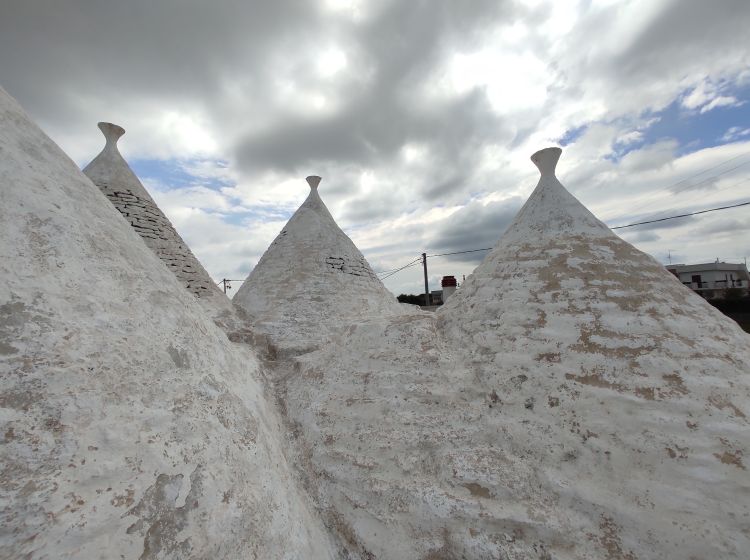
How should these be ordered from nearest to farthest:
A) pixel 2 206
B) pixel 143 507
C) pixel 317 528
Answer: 1. pixel 143 507
2. pixel 2 206
3. pixel 317 528

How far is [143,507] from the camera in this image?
1.84 m

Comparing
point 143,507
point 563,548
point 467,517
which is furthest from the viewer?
point 467,517

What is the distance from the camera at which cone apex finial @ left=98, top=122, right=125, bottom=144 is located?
541 centimetres

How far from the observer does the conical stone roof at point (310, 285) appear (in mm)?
5234

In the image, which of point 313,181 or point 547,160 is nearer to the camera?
point 547,160

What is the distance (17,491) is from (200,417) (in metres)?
0.89

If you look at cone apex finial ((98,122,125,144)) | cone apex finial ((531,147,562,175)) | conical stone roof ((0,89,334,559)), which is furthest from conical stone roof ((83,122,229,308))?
cone apex finial ((531,147,562,175))

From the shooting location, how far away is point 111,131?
17.9ft

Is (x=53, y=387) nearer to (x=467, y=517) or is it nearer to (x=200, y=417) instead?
(x=200, y=417)

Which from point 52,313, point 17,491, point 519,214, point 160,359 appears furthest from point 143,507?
point 519,214

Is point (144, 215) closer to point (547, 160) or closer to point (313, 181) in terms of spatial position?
Answer: point (313, 181)

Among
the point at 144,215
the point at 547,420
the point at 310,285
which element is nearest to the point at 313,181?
the point at 310,285

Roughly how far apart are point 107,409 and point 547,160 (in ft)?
14.2

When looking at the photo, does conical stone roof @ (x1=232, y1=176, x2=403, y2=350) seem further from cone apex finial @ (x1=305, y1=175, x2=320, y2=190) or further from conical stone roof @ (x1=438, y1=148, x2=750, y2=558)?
conical stone roof @ (x1=438, y1=148, x2=750, y2=558)
